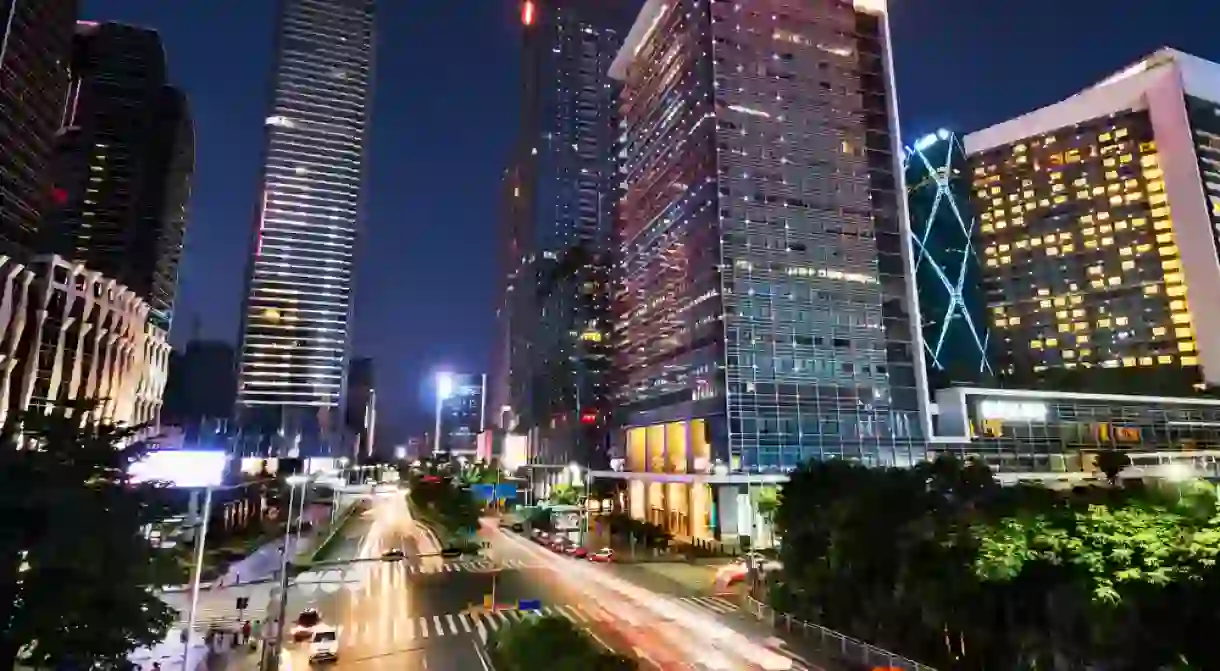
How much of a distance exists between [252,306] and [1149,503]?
19446cm

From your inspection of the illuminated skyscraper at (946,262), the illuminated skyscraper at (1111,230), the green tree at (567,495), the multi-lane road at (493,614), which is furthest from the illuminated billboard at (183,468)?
the illuminated skyscraper at (1111,230)

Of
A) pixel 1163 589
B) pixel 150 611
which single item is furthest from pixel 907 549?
pixel 150 611

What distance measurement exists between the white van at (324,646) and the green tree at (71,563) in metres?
10.7

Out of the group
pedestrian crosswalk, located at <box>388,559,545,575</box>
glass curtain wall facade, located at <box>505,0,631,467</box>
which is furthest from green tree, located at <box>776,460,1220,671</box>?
glass curtain wall facade, located at <box>505,0,631,467</box>

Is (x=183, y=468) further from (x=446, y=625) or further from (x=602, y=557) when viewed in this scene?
(x=602, y=557)

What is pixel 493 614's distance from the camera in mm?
36500

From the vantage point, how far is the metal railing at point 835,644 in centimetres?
2608

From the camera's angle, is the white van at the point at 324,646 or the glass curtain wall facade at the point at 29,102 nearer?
the white van at the point at 324,646

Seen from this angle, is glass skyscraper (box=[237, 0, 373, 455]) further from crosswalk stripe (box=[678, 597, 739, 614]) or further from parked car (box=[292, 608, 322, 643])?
crosswalk stripe (box=[678, 597, 739, 614])

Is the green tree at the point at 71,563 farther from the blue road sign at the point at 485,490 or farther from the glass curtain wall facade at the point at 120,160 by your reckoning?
the glass curtain wall facade at the point at 120,160

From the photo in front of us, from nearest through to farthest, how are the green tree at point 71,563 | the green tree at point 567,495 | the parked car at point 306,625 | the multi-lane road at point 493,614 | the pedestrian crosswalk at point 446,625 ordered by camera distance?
the green tree at point 71,563 < the multi-lane road at point 493,614 < the parked car at point 306,625 < the pedestrian crosswalk at point 446,625 < the green tree at point 567,495

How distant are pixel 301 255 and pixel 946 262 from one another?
16514 centimetres

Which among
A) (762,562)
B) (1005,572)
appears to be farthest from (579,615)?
(762,562)

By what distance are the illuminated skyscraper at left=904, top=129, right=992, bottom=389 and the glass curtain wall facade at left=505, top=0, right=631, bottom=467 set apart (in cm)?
6503
